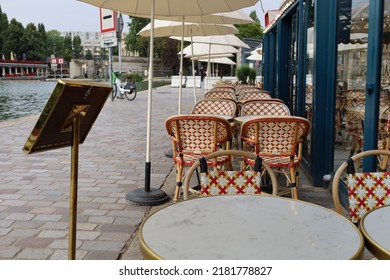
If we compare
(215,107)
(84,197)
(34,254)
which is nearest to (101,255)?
(34,254)

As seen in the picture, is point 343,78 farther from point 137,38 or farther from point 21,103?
point 137,38

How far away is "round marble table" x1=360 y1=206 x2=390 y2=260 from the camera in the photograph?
4.79 ft

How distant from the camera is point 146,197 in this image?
425cm

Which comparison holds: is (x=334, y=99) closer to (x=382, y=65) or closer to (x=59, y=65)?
(x=382, y=65)

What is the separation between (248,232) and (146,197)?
272cm

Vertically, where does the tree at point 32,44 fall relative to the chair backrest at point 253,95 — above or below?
above

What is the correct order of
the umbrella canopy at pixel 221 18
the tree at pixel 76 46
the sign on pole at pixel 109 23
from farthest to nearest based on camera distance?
the tree at pixel 76 46 < the sign on pole at pixel 109 23 < the umbrella canopy at pixel 221 18

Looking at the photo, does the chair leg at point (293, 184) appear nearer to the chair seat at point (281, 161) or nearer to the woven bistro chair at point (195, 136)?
the chair seat at point (281, 161)

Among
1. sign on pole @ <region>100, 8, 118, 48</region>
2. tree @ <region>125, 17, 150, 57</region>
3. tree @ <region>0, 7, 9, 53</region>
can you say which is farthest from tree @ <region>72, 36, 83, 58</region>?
sign on pole @ <region>100, 8, 118, 48</region>

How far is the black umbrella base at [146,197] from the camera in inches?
165

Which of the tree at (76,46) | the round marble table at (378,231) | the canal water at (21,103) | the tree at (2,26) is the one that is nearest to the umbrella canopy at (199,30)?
the canal water at (21,103)

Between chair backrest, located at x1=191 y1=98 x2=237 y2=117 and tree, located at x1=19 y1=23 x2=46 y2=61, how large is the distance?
9766 centimetres

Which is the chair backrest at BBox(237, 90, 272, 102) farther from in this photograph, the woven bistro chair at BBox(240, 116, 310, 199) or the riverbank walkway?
the woven bistro chair at BBox(240, 116, 310, 199)

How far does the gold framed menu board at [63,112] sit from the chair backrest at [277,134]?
2.06 metres
